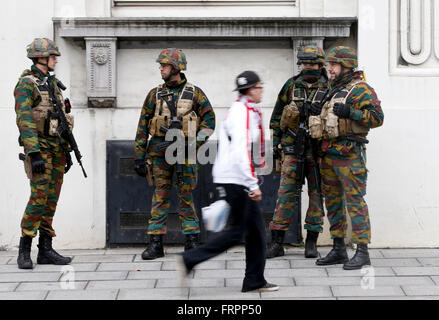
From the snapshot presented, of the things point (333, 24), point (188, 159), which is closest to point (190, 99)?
point (188, 159)

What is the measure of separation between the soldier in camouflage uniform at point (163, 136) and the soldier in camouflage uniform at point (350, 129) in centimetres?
114

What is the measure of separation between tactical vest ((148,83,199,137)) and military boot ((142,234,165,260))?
1009 mm

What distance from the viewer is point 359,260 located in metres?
7.61

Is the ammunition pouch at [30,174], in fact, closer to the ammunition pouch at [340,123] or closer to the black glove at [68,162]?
the black glove at [68,162]

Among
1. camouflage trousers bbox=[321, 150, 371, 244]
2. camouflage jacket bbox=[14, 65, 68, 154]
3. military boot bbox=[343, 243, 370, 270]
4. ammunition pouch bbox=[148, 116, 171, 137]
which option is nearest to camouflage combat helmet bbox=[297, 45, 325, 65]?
camouflage trousers bbox=[321, 150, 371, 244]

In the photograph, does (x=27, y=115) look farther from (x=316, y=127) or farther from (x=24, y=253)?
(x=316, y=127)

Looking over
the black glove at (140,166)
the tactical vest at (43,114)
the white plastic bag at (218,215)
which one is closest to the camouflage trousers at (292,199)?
the black glove at (140,166)

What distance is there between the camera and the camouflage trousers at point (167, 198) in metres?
8.22

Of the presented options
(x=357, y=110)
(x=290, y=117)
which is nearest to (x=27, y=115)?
(x=290, y=117)

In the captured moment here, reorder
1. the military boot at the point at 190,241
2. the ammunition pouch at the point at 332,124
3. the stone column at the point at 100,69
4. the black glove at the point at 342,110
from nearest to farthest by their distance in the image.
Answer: the black glove at the point at 342,110
the ammunition pouch at the point at 332,124
the military boot at the point at 190,241
the stone column at the point at 100,69

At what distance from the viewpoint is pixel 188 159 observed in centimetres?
820

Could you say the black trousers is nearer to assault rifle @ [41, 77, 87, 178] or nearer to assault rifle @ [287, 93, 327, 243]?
assault rifle @ [287, 93, 327, 243]

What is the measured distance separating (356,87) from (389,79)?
1.15 metres

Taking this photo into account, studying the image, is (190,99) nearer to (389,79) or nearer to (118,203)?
(118,203)
